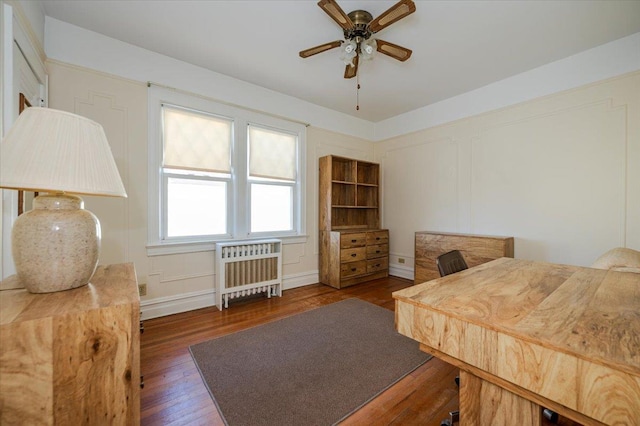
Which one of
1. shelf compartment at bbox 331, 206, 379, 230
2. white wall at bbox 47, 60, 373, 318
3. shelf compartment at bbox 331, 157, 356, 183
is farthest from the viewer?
shelf compartment at bbox 331, 206, 379, 230

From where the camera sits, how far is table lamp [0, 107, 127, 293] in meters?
0.84

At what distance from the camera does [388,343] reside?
7.19 feet

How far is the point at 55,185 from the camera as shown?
86 centimetres

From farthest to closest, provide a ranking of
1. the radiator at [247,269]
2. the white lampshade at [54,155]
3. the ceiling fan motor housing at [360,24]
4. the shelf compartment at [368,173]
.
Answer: the shelf compartment at [368,173] → the radiator at [247,269] → the ceiling fan motor housing at [360,24] → the white lampshade at [54,155]

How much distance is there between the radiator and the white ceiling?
2161 mm

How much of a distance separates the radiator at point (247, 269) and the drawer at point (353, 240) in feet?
3.16

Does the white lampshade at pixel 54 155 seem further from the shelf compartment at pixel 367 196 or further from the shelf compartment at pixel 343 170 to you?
the shelf compartment at pixel 367 196

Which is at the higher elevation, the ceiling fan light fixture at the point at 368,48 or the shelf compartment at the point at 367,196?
the ceiling fan light fixture at the point at 368,48

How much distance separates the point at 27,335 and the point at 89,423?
13.6 inches

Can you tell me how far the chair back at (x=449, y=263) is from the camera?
5.55 feet

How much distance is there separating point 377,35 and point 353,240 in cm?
259

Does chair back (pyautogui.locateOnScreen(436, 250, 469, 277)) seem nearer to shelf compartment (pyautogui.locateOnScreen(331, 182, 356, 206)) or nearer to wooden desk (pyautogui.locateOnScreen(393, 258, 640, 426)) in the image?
wooden desk (pyautogui.locateOnScreen(393, 258, 640, 426))

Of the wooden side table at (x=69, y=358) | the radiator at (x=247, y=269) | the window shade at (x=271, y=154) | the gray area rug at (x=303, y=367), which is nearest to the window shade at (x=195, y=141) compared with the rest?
the window shade at (x=271, y=154)

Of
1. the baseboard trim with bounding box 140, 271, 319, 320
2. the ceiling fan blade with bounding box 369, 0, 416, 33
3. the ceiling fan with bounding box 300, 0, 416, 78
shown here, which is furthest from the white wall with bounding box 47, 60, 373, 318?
the ceiling fan blade with bounding box 369, 0, 416, 33
